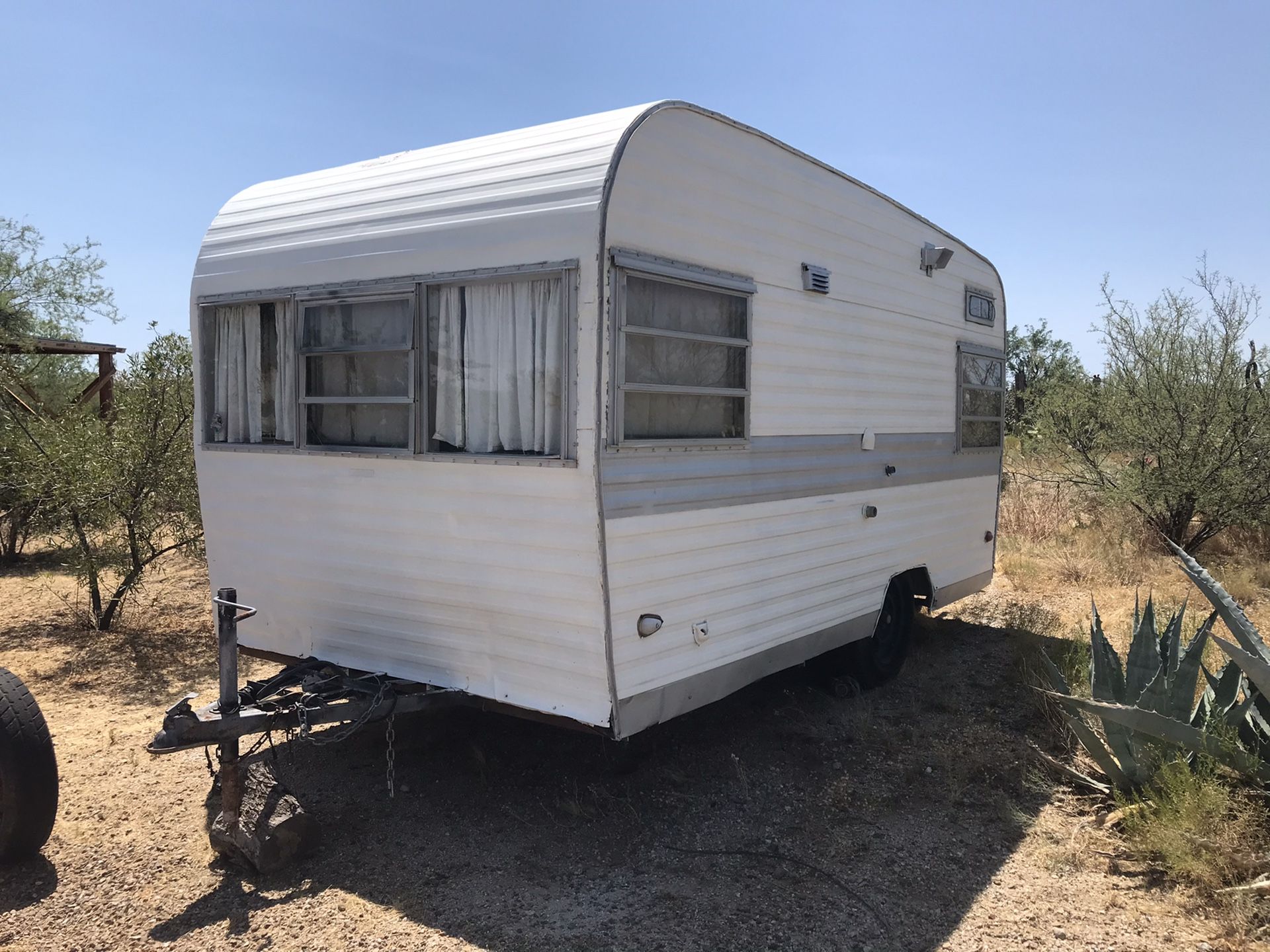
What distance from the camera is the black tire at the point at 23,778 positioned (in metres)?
3.73

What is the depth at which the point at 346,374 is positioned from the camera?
440 cm

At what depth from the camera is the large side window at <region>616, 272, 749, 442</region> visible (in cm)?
382

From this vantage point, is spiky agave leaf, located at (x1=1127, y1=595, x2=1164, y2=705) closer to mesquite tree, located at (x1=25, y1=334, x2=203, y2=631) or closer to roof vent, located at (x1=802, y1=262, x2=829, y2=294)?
roof vent, located at (x1=802, y1=262, x2=829, y2=294)

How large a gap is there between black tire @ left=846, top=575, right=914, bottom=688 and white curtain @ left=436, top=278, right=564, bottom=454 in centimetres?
312

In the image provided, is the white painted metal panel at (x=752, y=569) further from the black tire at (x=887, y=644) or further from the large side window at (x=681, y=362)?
the large side window at (x=681, y=362)

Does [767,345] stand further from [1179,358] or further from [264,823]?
[1179,358]

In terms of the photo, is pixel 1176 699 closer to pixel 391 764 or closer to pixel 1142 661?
pixel 1142 661

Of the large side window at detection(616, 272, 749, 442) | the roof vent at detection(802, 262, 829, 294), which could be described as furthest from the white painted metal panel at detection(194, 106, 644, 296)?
the roof vent at detection(802, 262, 829, 294)

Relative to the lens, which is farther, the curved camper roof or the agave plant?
the agave plant

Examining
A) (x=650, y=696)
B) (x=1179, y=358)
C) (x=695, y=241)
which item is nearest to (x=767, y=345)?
(x=695, y=241)

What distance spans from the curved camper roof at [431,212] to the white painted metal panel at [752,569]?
128 centimetres

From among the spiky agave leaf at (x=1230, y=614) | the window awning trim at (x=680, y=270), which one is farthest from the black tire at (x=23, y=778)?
the spiky agave leaf at (x=1230, y=614)

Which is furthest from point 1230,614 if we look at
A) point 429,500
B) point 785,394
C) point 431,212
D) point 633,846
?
point 431,212

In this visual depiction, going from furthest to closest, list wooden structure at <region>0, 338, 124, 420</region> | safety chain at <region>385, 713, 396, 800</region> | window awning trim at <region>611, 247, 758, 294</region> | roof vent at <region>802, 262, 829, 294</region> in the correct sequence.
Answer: wooden structure at <region>0, 338, 124, 420</region> < roof vent at <region>802, 262, 829, 294</region> < safety chain at <region>385, 713, 396, 800</region> < window awning trim at <region>611, 247, 758, 294</region>
